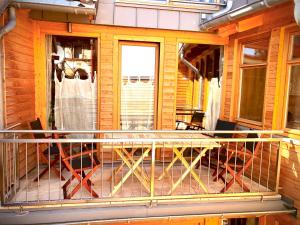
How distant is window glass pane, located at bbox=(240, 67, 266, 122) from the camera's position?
477 cm

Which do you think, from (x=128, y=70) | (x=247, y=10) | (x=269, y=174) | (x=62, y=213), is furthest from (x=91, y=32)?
(x=269, y=174)

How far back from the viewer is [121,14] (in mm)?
5082

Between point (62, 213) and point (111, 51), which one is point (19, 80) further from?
point (62, 213)

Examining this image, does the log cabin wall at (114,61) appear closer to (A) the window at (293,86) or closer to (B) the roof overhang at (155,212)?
(A) the window at (293,86)

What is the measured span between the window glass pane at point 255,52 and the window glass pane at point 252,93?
159 mm

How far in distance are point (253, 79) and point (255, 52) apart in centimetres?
50

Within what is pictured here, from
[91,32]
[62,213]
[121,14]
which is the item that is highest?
[121,14]

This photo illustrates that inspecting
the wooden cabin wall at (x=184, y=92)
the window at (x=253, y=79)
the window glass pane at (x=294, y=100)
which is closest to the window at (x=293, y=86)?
the window glass pane at (x=294, y=100)

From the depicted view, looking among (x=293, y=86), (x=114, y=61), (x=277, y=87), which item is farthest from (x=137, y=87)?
(x=293, y=86)

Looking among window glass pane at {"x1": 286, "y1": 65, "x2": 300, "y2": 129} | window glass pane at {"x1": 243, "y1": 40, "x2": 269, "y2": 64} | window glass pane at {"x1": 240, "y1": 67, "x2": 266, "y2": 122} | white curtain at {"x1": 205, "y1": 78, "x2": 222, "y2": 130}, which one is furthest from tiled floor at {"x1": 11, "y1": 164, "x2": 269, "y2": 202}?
window glass pane at {"x1": 243, "y1": 40, "x2": 269, "y2": 64}

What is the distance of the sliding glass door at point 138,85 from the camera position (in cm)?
543

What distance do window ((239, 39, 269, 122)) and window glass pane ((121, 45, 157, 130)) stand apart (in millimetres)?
1817

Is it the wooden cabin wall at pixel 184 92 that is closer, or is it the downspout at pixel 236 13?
the downspout at pixel 236 13

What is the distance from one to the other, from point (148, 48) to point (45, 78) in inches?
83.9
